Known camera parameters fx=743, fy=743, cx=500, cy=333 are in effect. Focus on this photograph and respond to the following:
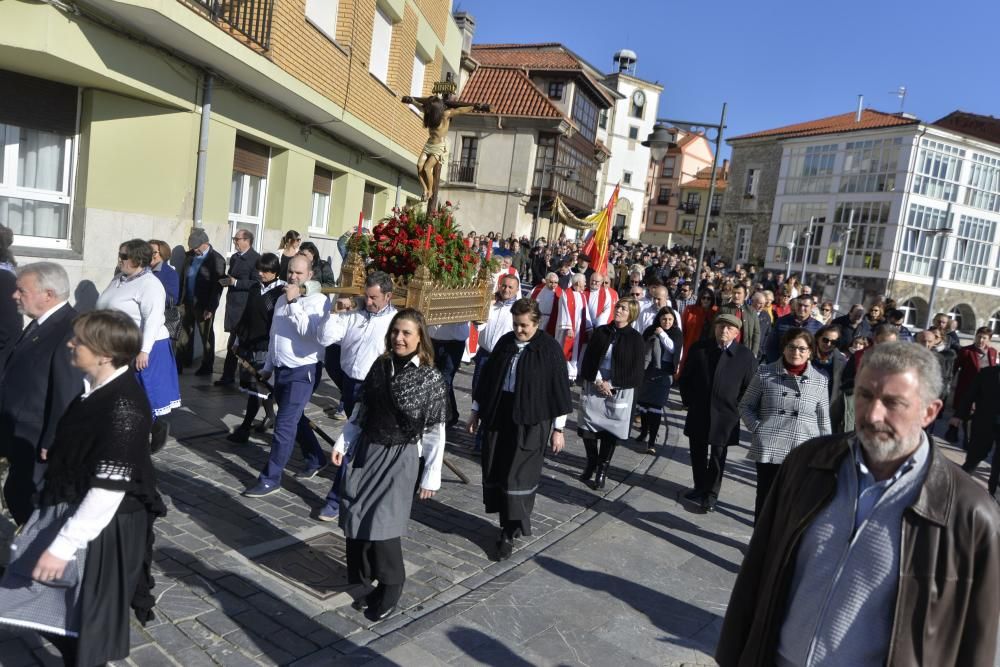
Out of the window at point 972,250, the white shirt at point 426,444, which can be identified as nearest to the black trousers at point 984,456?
the white shirt at point 426,444

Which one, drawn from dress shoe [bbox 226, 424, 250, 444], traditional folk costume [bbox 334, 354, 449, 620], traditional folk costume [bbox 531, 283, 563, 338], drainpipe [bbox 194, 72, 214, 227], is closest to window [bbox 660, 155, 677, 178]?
traditional folk costume [bbox 531, 283, 563, 338]

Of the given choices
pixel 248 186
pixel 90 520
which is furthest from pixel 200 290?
pixel 90 520

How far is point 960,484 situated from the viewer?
231 centimetres

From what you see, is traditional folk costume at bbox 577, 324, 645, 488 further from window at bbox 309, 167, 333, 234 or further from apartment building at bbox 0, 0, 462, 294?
window at bbox 309, 167, 333, 234

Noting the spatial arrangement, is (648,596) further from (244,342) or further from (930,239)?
(930,239)

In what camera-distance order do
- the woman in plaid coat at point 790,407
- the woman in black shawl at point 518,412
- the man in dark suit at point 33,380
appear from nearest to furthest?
1. the man in dark suit at point 33,380
2. the woman in black shawl at point 518,412
3. the woman in plaid coat at point 790,407

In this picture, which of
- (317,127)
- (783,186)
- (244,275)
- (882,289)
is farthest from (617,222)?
(244,275)

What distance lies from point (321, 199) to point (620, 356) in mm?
9613

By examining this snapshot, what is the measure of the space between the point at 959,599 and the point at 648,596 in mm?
3093

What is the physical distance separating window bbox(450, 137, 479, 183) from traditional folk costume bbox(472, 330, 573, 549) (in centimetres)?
3185

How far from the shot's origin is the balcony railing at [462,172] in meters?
36.7

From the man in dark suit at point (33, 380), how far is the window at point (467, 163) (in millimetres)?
33454

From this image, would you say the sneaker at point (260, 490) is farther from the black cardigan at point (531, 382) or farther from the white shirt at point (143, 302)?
the black cardigan at point (531, 382)

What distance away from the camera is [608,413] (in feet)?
24.0
